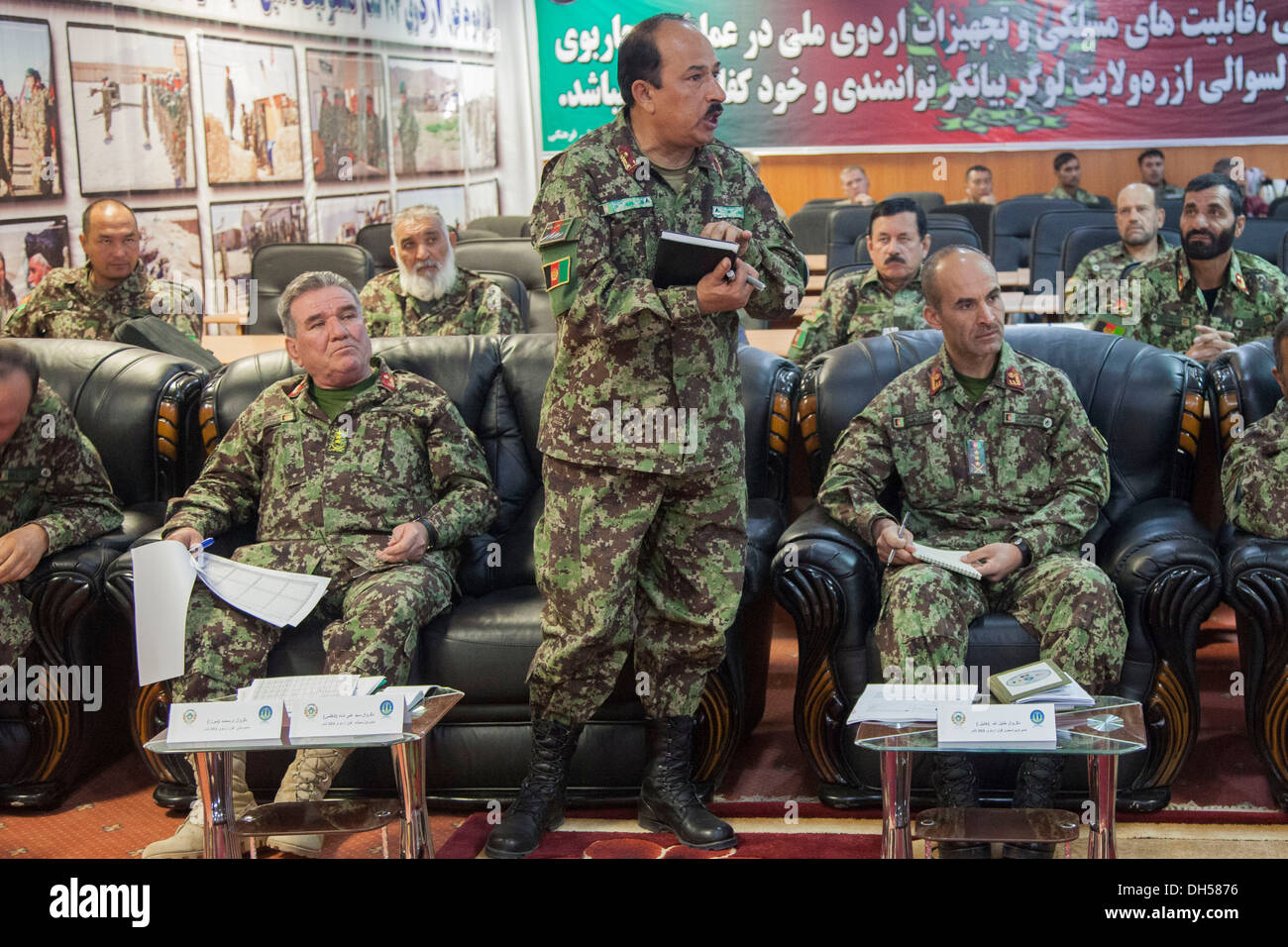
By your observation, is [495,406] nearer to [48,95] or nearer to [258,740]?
[258,740]

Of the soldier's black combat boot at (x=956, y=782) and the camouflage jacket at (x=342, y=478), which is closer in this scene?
the soldier's black combat boot at (x=956, y=782)

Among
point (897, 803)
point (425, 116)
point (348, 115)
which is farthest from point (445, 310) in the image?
point (425, 116)

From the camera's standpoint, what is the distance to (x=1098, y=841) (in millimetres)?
2109

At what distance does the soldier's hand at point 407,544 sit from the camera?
2.82 metres

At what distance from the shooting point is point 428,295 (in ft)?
15.2

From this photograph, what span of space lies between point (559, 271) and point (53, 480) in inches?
56.9

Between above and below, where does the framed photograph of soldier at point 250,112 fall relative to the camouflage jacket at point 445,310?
above

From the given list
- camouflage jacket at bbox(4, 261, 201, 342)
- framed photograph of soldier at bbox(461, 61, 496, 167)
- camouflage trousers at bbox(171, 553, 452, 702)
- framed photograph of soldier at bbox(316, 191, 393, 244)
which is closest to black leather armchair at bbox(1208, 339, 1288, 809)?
camouflage trousers at bbox(171, 553, 452, 702)

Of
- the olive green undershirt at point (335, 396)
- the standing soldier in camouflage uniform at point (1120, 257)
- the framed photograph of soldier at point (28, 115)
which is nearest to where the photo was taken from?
the olive green undershirt at point (335, 396)

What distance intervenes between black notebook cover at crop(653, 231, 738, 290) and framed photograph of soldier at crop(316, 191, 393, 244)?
17.5 feet

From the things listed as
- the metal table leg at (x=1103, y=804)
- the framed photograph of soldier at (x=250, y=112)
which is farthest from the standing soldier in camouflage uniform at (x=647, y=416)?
the framed photograph of soldier at (x=250, y=112)

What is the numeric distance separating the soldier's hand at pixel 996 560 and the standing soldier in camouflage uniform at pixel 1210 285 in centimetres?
166

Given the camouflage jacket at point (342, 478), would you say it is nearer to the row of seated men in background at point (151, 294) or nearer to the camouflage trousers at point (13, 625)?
the camouflage trousers at point (13, 625)

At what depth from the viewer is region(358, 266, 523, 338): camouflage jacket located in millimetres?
4527
